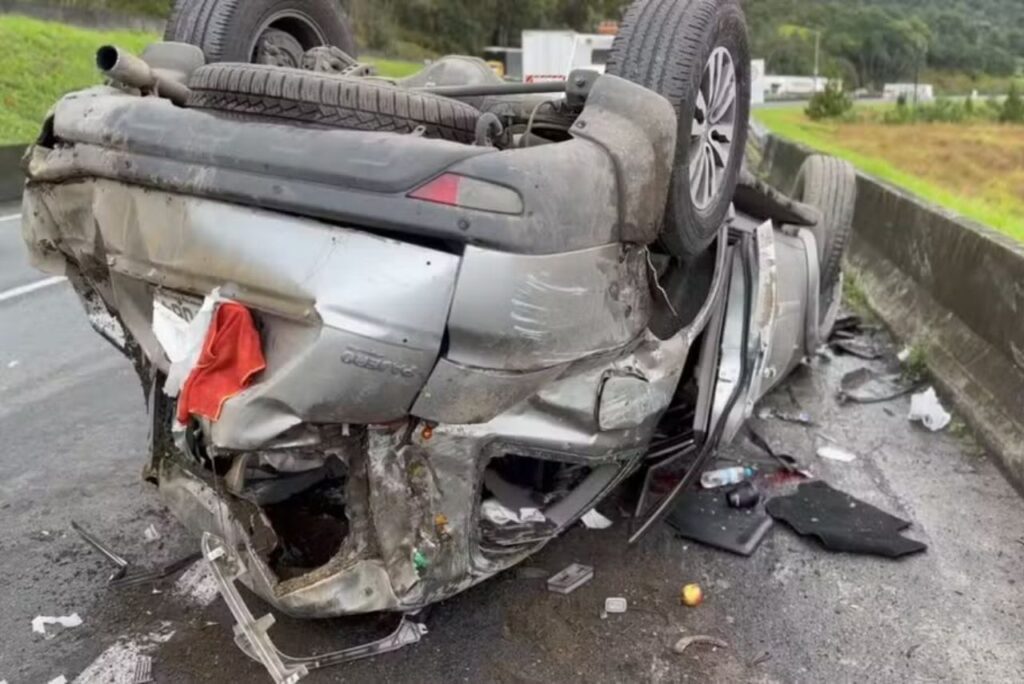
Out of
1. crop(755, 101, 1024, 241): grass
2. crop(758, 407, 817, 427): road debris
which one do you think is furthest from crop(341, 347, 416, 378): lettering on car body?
crop(755, 101, 1024, 241): grass

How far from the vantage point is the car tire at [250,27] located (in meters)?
3.62

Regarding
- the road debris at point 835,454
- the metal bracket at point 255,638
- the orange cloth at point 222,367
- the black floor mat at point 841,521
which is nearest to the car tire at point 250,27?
the orange cloth at point 222,367

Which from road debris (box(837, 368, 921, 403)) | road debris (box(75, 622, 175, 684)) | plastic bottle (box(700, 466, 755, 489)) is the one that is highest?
road debris (box(75, 622, 175, 684))

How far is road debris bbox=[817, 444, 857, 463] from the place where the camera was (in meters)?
4.38

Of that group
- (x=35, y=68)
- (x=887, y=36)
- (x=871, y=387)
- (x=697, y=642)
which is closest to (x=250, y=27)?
(x=697, y=642)

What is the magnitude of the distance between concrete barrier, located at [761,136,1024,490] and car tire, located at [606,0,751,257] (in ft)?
6.07

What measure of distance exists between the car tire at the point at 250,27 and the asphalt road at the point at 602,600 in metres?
1.71

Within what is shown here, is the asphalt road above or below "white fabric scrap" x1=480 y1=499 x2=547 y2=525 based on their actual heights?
below

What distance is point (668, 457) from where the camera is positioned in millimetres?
3598

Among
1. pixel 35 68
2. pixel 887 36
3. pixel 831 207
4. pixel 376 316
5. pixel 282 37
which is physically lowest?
pixel 887 36

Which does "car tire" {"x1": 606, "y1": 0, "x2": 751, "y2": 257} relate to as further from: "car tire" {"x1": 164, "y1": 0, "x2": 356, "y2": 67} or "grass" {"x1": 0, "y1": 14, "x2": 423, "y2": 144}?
"grass" {"x1": 0, "y1": 14, "x2": 423, "y2": 144}

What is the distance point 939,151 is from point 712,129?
1161 inches

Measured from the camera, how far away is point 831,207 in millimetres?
5297

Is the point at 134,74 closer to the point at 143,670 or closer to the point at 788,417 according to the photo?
the point at 143,670
